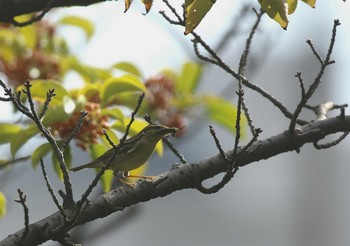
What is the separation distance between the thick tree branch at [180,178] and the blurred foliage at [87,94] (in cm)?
63

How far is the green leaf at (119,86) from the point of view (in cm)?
407

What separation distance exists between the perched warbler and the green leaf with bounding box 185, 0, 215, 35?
0.98 meters

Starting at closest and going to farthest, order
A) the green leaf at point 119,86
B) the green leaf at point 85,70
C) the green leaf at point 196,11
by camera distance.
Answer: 1. the green leaf at point 196,11
2. the green leaf at point 119,86
3. the green leaf at point 85,70

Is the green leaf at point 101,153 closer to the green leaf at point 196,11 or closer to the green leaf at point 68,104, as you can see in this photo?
the green leaf at point 68,104

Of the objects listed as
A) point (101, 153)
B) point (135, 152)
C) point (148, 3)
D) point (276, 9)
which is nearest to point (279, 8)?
point (276, 9)

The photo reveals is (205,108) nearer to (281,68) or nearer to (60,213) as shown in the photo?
(60,213)

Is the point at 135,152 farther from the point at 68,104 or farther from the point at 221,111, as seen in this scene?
the point at 221,111

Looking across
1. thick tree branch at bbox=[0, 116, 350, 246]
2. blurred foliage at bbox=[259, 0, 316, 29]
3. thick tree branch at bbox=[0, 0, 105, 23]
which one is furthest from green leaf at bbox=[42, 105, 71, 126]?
blurred foliage at bbox=[259, 0, 316, 29]

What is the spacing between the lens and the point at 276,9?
279 centimetres

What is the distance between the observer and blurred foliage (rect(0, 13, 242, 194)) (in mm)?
3951

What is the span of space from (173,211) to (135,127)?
2029cm

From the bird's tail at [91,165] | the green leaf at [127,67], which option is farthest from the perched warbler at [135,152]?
the green leaf at [127,67]

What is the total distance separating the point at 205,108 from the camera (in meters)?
5.79

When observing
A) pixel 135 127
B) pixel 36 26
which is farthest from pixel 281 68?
pixel 135 127
